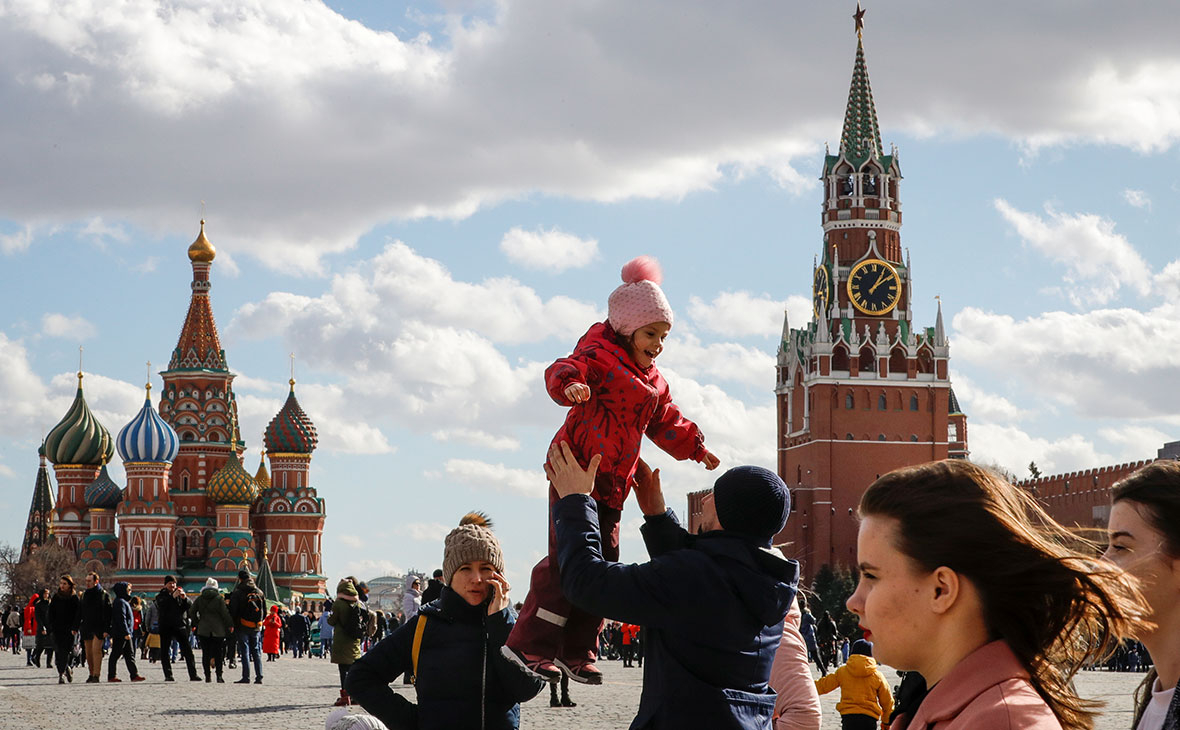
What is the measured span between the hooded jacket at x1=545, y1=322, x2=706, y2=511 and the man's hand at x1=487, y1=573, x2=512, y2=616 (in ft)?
1.53

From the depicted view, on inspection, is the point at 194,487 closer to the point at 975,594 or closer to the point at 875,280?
the point at 875,280

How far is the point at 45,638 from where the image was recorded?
24.4 meters

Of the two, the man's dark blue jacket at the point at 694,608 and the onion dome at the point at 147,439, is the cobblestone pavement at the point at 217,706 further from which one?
the onion dome at the point at 147,439

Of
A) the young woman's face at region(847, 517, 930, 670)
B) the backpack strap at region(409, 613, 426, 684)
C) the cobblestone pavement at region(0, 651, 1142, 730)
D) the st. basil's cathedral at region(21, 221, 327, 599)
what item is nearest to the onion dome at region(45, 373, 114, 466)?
the st. basil's cathedral at region(21, 221, 327, 599)

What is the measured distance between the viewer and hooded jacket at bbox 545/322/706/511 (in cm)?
433

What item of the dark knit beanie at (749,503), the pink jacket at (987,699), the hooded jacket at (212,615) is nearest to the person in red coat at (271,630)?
the hooded jacket at (212,615)

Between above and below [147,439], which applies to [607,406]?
below

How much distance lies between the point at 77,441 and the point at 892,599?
87.7 m

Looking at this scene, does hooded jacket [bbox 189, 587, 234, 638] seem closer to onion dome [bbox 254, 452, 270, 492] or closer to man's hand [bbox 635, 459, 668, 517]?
man's hand [bbox 635, 459, 668, 517]

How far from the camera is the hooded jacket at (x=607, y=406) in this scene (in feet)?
14.2

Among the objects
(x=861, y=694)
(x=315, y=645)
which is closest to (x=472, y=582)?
(x=861, y=694)

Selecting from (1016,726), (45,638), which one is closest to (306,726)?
(1016,726)

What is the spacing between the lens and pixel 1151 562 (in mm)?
2953

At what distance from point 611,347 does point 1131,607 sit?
7.83 feet
